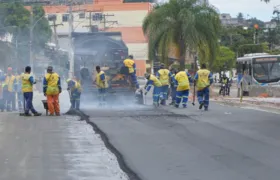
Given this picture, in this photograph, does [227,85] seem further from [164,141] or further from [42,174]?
[42,174]

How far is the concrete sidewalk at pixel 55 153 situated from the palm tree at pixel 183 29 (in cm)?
2251

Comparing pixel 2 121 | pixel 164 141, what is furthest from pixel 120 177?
pixel 2 121

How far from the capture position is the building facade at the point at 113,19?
80250mm

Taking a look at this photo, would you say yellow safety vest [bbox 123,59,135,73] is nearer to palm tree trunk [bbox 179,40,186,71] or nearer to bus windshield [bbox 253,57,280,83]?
palm tree trunk [bbox 179,40,186,71]

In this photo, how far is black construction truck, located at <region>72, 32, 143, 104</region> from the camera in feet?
81.3

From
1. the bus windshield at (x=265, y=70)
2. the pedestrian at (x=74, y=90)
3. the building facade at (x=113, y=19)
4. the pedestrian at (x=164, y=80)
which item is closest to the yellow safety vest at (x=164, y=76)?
the pedestrian at (x=164, y=80)

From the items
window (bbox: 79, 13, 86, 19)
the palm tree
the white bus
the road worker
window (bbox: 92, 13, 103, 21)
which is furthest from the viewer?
window (bbox: 79, 13, 86, 19)

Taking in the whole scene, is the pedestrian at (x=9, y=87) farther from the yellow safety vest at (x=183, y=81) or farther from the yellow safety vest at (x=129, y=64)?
the yellow safety vest at (x=183, y=81)

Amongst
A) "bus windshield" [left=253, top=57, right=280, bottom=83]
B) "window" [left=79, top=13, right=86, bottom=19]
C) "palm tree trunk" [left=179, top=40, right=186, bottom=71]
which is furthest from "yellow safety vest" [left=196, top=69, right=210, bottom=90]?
"window" [left=79, top=13, right=86, bottom=19]

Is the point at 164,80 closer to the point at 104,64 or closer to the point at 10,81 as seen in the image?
the point at 104,64

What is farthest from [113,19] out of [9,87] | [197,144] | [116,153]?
[116,153]

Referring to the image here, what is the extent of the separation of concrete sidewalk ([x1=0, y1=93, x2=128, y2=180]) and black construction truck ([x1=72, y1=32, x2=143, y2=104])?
26.4 feet

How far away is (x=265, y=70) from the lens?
134 feet

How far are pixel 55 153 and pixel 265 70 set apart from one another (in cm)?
A: 3158
